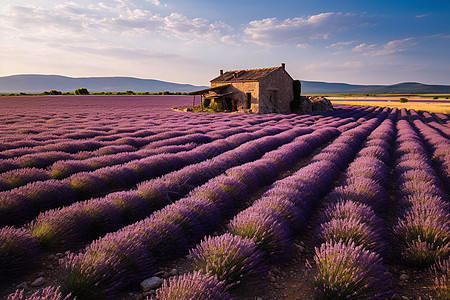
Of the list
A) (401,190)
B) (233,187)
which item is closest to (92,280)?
(233,187)

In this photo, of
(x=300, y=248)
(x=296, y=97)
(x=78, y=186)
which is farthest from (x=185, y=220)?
(x=296, y=97)

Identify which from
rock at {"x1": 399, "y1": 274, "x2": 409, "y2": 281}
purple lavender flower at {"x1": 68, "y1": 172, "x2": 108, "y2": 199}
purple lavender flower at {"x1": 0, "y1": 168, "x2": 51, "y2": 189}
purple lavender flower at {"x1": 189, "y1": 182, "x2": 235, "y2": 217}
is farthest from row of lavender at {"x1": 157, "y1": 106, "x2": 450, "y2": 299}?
purple lavender flower at {"x1": 0, "y1": 168, "x2": 51, "y2": 189}

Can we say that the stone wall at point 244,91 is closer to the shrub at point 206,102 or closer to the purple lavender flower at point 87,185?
the shrub at point 206,102

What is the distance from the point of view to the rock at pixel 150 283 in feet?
6.89

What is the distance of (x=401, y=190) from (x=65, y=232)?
4.87 metres

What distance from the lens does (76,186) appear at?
13.5ft

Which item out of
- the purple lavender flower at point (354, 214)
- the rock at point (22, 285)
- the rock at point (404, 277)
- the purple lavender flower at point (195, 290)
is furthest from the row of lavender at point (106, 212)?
the rock at point (404, 277)

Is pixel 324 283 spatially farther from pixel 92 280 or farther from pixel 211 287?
pixel 92 280

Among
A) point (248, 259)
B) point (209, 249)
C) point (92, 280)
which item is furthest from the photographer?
point (209, 249)

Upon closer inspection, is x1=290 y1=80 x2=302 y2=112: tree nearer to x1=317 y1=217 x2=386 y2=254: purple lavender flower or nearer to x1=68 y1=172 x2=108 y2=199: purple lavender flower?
x1=68 y1=172 x2=108 y2=199: purple lavender flower

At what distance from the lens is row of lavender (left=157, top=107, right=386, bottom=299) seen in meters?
1.73

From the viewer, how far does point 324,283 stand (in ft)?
6.35

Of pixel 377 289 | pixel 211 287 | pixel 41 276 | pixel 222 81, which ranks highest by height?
pixel 222 81

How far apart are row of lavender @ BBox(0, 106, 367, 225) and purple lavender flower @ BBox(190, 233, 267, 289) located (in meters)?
2.59
